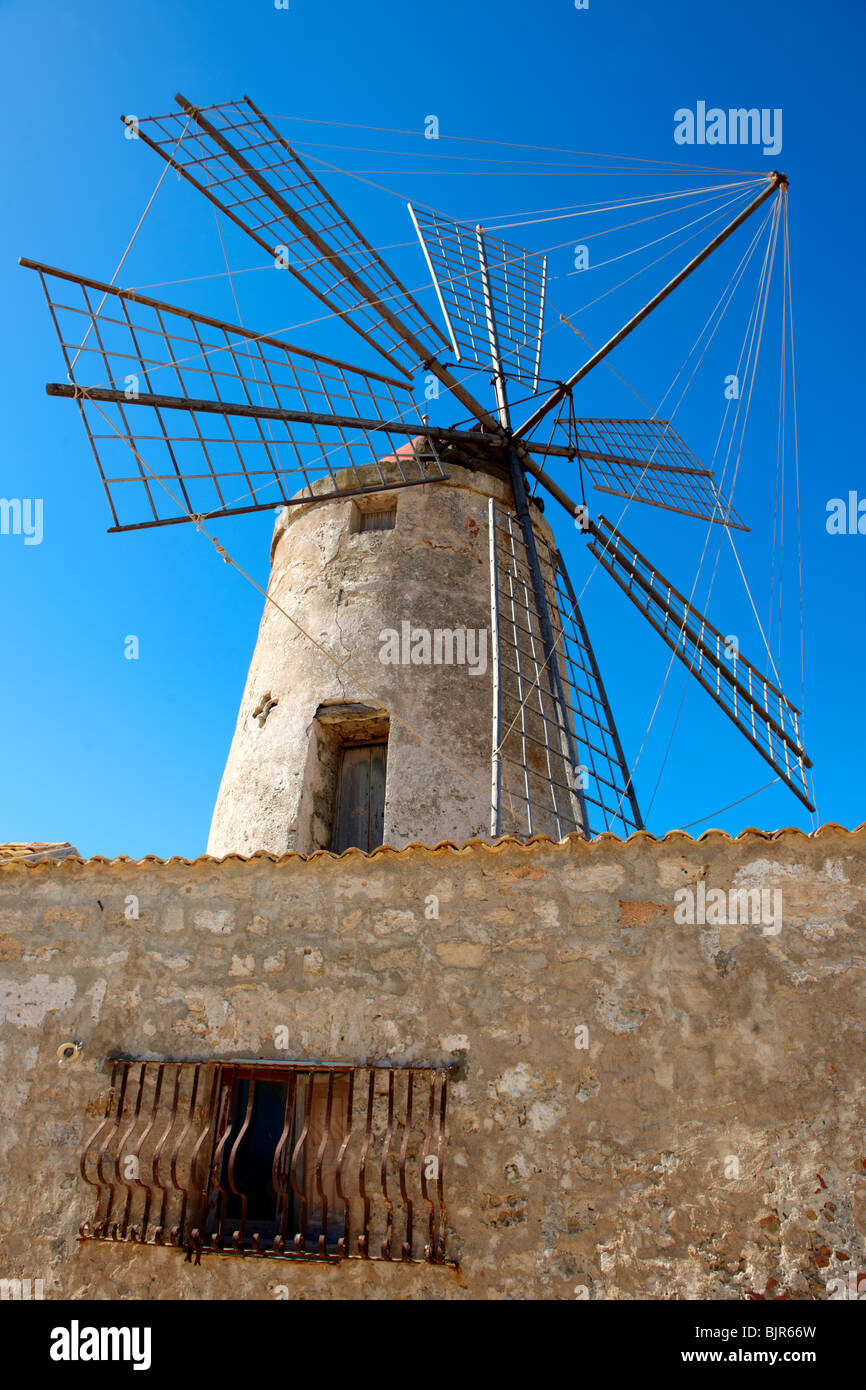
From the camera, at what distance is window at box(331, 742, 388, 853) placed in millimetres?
6465

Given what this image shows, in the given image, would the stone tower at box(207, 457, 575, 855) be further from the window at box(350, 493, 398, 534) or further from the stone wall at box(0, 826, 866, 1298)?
the stone wall at box(0, 826, 866, 1298)

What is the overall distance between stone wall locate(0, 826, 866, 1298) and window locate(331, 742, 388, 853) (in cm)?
216

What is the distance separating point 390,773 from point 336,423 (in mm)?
2912

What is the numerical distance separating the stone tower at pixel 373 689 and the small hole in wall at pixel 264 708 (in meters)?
0.01

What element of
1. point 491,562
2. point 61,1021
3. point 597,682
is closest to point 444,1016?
point 61,1021

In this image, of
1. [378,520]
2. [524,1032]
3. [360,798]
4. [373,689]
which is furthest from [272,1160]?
[378,520]

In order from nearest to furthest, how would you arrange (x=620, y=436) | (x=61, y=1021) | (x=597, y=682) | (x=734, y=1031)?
(x=734, y=1031)
(x=61, y=1021)
(x=597, y=682)
(x=620, y=436)

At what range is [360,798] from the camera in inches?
260

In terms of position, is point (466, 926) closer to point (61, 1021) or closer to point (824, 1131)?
point (824, 1131)

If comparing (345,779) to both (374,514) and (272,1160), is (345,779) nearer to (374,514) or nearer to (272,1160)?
(374,514)

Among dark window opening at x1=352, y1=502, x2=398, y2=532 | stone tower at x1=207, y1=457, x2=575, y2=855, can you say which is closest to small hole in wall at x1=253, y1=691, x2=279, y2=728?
stone tower at x1=207, y1=457, x2=575, y2=855

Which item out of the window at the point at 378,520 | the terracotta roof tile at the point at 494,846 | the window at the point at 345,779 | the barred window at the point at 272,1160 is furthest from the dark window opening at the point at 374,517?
the barred window at the point at 272,1160

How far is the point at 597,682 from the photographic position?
794 centimetres
